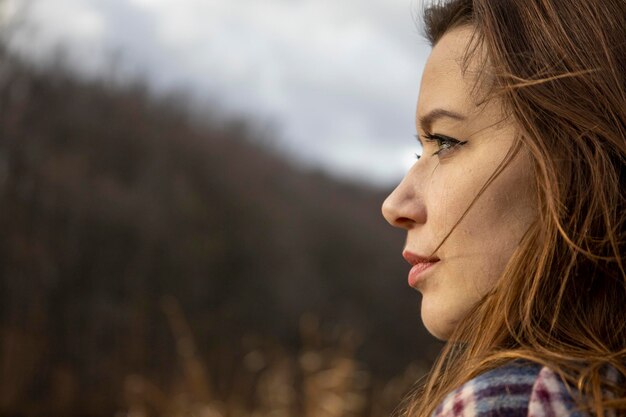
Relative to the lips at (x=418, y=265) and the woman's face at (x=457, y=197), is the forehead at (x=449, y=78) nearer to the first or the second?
the woman's face at (x=457, y=197)

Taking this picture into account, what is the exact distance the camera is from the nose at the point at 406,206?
1011mm

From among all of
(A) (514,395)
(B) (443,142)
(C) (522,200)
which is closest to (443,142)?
(B) (443,142)

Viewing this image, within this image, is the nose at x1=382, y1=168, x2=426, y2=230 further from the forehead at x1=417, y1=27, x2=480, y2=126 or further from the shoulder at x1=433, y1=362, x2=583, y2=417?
the shoulder at x1=433, y1=362, x2=583, y2=417

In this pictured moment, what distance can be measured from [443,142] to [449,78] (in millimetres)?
82

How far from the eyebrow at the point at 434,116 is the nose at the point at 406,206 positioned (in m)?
0.07

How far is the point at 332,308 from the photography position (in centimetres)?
1388

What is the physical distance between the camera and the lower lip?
39.4 inches

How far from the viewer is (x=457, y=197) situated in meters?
0.95

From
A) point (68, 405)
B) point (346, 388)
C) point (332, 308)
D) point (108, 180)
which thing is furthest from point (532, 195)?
point (332, 308)

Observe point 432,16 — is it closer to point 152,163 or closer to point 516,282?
point 516,282

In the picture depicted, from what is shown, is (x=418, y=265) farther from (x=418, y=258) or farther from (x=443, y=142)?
(x=443, y=142)

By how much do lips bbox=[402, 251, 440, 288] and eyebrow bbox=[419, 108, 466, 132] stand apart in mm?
159

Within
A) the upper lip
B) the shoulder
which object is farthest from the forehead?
the shoulder

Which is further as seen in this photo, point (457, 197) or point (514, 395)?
point (457, 197)
